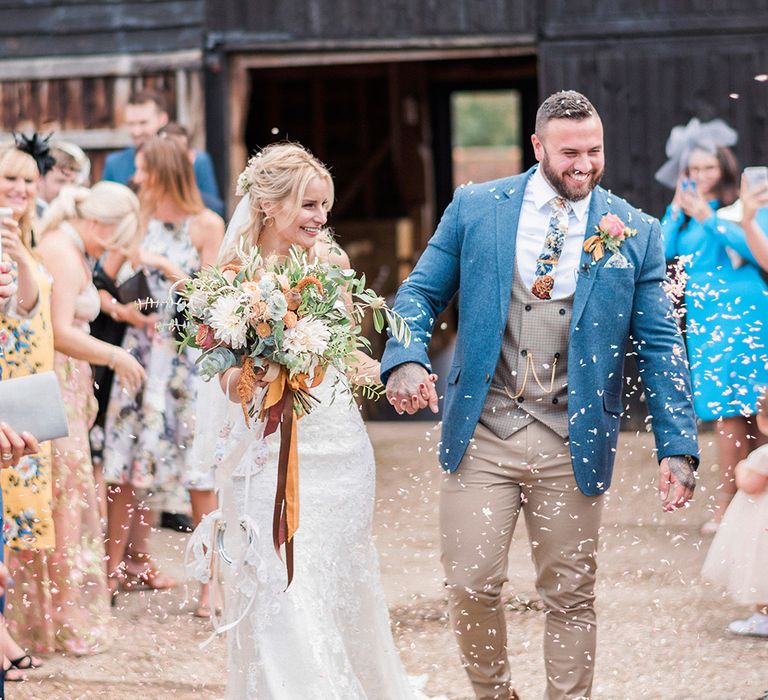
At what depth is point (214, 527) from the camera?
4746mm

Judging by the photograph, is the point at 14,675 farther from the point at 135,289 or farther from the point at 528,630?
the point at 528,630

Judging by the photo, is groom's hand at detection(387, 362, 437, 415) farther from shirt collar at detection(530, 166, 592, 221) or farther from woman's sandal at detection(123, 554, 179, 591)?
woman's sandal at detection(123, 554, 179, 591)

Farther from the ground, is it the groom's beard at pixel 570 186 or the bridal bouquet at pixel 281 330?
the groom's beard at pixel 570 186

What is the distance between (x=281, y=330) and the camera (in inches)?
168

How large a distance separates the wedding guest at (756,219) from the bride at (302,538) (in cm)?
227

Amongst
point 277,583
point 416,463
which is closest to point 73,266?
point 277,583

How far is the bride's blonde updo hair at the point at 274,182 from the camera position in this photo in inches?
182

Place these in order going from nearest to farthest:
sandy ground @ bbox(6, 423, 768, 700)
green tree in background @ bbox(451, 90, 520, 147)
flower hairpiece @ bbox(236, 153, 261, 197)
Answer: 1. flower hairpiece @ bbox(236, 153, 261, 197)
2. sandy ground @ bbox(6, 423, 768, 700)
3. green tree in background @ bbox(451, 90, 520, 147)

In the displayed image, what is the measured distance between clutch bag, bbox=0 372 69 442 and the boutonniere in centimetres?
170

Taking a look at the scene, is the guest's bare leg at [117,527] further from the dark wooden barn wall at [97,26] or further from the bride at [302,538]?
the dark wooden barn wall at [97,26]

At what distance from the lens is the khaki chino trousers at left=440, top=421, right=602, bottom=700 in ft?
14.8

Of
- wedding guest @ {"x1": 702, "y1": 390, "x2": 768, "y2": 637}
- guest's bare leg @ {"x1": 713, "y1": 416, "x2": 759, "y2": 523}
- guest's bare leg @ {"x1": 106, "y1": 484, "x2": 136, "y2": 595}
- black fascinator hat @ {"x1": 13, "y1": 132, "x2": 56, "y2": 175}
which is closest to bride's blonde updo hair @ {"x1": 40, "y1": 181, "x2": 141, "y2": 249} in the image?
black fascinator hat @ {"x1": 13, "y1": 132, "x2": 56, "y2": 175}

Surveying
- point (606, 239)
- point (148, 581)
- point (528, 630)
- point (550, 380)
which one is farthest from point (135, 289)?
point (606, 239)

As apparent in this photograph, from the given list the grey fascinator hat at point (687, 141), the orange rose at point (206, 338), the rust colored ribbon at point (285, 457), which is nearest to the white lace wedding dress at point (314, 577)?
the rust colored ribbon at point (285, 457)
